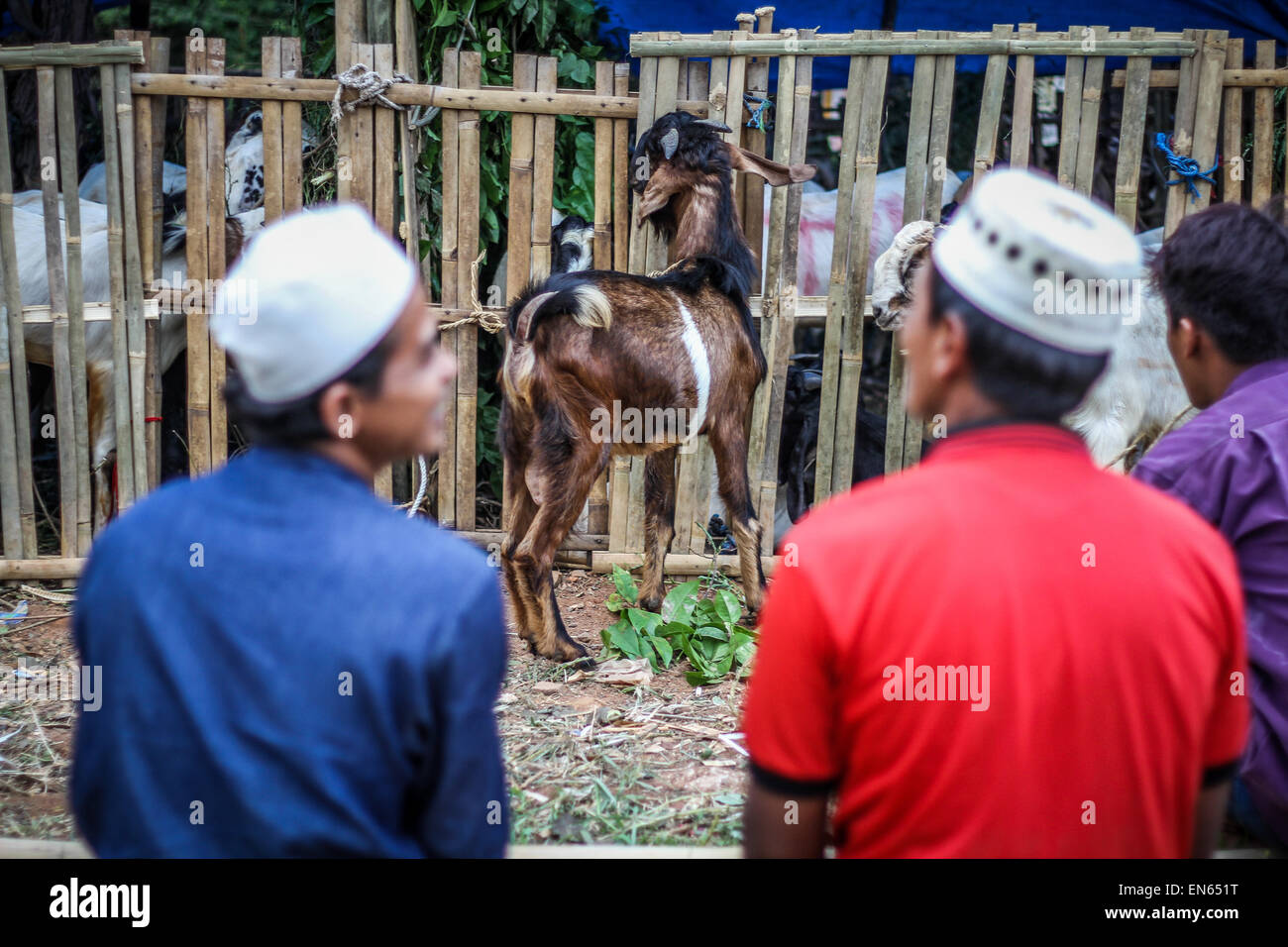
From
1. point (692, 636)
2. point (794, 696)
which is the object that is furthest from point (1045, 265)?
point (692, 636)

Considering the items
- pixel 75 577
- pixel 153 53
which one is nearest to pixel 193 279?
pixel 153 53

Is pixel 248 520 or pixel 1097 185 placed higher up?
pixel 1097 185

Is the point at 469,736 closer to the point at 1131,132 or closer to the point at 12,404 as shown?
the point at 12,404

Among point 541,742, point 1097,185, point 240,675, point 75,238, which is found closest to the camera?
point 240,675

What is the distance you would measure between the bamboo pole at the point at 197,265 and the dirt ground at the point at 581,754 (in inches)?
45.6

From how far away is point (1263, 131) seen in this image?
5422 mm

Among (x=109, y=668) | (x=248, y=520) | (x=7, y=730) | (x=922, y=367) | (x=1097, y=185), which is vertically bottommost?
(x=7, y=730)

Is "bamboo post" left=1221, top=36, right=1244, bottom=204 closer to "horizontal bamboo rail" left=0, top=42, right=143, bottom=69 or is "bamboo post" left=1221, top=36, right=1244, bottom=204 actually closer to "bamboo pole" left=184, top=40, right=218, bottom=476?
"bamboo pole" left=184, top=40, right=218, bottom=476

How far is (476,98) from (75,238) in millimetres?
2168

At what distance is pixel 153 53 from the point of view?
5.35 m

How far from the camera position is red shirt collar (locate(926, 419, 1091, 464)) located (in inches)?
55.2

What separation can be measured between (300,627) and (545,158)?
14.9 feet

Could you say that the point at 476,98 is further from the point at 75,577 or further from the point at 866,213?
the point at 75,577

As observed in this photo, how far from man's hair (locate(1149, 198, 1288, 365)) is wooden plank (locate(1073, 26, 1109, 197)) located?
3.00 metres
